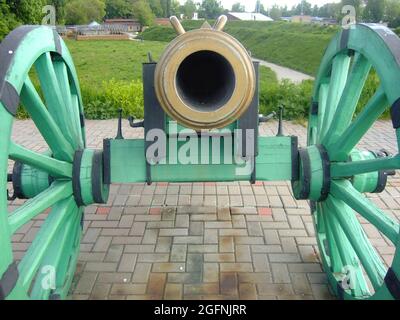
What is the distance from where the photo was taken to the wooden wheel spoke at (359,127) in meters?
2.06

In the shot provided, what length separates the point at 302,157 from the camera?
2.51m

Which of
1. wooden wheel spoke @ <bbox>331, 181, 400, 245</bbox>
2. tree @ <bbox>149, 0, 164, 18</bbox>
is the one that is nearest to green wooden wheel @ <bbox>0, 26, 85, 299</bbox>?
wooden wheel spoke @ <bbox>331, 181, 400, 245</bbox>

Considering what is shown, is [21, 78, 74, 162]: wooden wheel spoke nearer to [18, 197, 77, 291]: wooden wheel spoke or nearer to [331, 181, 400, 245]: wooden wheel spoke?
[18, 197, 77, 291]: wooden wheel spoke

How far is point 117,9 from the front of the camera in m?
58.8

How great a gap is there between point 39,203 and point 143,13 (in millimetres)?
53448

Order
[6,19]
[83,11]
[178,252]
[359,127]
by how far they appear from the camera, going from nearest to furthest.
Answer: [359,127], [178,252], [6,19], [83,11]

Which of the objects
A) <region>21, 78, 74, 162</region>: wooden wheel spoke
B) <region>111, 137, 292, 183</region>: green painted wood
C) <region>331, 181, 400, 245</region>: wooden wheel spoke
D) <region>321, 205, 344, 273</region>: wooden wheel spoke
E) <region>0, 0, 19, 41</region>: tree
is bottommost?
<region>321, 205, 344, 273</region>: wooden wheel spoke

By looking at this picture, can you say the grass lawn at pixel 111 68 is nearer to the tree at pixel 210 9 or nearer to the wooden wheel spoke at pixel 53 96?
the wooden wheel spoke at pixel 53 96

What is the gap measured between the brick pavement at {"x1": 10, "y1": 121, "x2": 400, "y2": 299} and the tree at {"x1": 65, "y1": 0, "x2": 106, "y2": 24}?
45.8 metres

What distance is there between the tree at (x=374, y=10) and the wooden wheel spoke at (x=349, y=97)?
1261 inches

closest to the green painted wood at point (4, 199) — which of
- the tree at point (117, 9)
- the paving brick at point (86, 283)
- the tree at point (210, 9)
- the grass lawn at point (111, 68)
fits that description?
the paving brick at point (86, 283)

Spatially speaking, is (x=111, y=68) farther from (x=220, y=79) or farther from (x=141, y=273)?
(x=220, y=79)

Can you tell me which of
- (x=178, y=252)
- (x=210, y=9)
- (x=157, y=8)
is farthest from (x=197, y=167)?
(x=157, y=8)

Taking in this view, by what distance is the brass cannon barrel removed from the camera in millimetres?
1896
